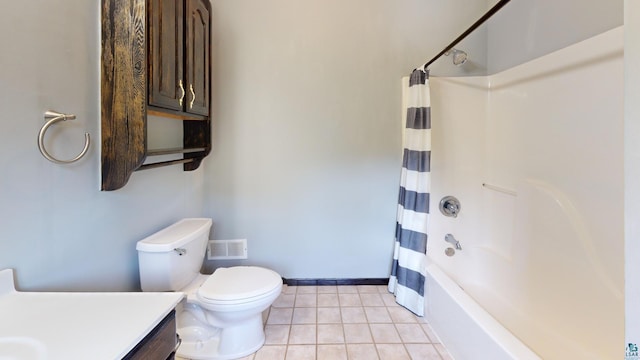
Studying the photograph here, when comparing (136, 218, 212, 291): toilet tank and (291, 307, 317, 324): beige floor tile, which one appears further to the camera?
(291, 307, 317, 324): beige floor tile

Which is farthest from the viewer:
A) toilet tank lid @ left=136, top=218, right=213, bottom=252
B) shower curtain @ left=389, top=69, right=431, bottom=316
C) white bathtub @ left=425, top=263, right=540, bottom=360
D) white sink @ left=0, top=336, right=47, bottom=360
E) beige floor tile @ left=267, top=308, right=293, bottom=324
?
shower curtain @ left=389, top=69, right=431, bottom=316

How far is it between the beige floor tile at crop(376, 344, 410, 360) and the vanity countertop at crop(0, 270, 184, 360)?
1235 millimetres

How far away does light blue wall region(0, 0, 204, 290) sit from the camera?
3.36 feet

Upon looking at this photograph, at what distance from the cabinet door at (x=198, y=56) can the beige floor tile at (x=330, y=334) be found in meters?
1.56

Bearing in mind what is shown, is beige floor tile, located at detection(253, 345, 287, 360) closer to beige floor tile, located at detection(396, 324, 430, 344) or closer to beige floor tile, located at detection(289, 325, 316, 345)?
beige floor tile, located at detection(289, 325, 316, 345)

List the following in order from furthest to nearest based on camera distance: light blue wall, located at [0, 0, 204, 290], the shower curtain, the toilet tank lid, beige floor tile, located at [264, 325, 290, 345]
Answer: the shower curtain < beige floor tile, located at [264, 325, 290, 345] < the toilet tank lid < light blue wall, located at [0, 0, 204, 290]

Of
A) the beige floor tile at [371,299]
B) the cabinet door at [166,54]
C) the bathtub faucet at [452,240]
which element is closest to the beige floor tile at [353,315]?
the beige floor tile at [371,299]

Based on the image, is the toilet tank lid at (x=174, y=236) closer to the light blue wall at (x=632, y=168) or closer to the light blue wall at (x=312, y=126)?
the light blue wall at (x=312, y=126)

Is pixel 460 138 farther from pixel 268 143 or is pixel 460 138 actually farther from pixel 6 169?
pixel 6 169

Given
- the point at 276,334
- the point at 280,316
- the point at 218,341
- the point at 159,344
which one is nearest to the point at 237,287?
the point at 218,341

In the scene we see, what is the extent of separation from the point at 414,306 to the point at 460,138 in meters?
1.32

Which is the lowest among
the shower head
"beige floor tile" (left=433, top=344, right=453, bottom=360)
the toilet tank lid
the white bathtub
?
"beige floor tile" (left=433, top=344, right=453, bottom=360)

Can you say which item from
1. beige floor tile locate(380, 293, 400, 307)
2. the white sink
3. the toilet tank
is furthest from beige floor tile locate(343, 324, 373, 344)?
the white sink

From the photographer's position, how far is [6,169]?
1012 mm
